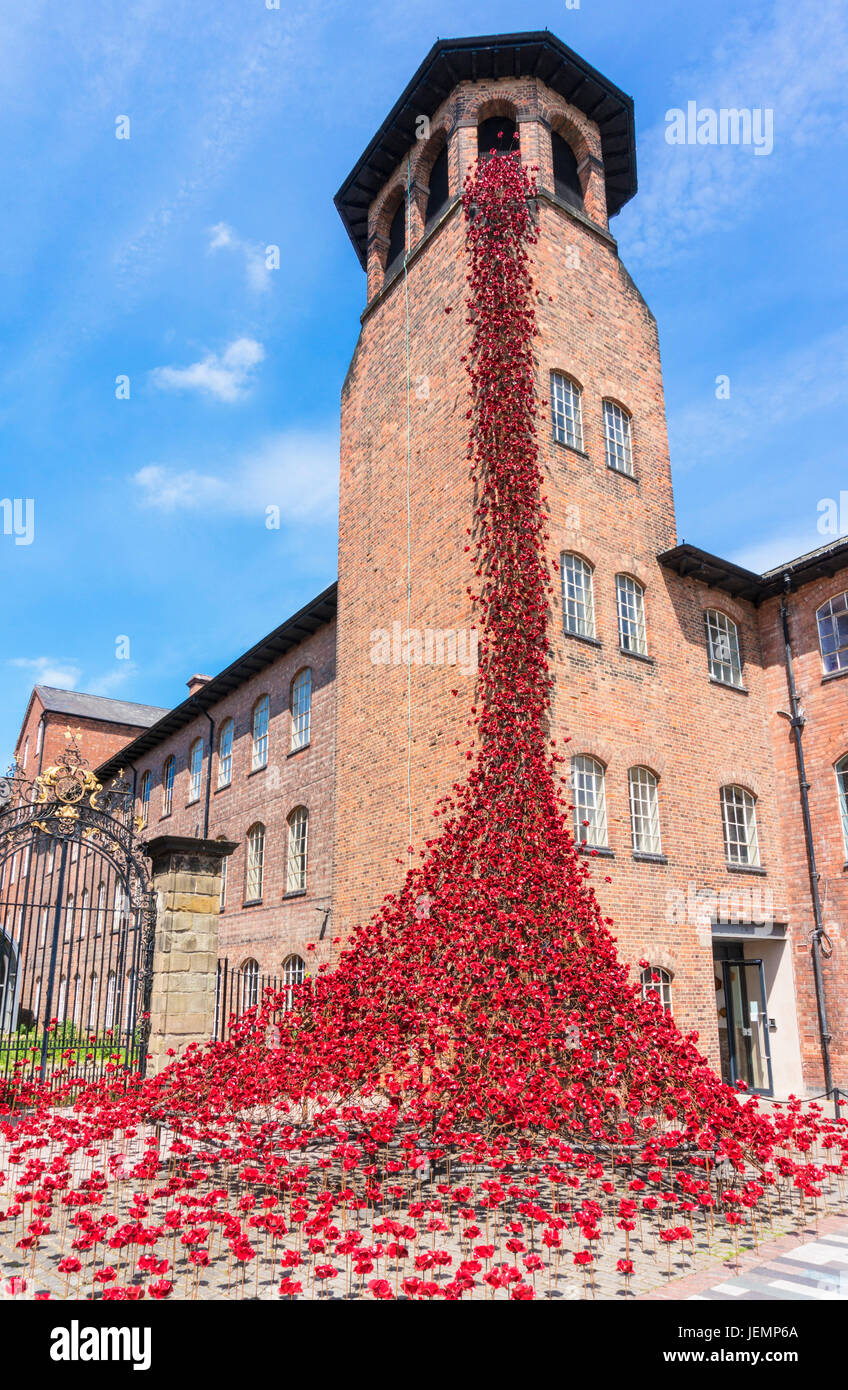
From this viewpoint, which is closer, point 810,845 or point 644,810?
point 644,810

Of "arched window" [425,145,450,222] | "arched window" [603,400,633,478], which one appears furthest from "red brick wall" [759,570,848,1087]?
"arched window" [425,145,450,222]

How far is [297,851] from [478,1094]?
39.6 ft

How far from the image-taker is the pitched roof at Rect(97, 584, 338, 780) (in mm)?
19719

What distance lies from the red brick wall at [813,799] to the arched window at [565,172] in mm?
8717

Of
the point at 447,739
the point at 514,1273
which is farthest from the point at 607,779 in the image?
the point at 514,1273

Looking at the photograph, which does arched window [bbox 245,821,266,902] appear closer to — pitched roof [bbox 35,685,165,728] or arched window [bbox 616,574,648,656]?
arched window [bbox 616,574,648,656]

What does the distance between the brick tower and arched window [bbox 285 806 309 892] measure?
2.96 metres

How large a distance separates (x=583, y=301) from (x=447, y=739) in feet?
28.2

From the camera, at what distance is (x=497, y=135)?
17.1 meters

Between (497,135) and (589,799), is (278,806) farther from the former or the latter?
(497,135)

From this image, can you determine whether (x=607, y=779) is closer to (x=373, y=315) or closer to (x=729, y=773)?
(x=729, y=773)

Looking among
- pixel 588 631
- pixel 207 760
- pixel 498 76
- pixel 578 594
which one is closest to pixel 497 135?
pixel 498 76

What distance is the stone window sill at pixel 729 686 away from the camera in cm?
1645

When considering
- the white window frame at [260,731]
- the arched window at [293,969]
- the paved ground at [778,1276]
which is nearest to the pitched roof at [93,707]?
the white window frame at [260,731]
